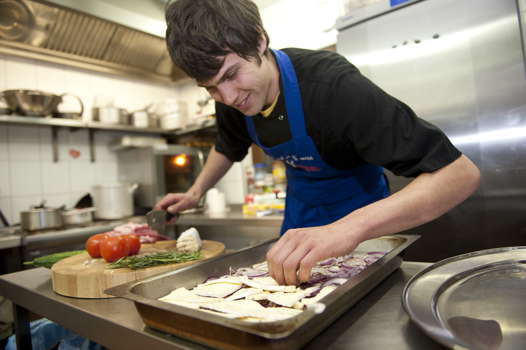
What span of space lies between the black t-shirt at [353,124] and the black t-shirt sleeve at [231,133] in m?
0.18

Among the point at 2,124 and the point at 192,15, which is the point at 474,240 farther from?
the point at 2,124

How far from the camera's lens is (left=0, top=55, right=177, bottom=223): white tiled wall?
2619 millimetres

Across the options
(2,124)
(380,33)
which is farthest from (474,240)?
(2,124)

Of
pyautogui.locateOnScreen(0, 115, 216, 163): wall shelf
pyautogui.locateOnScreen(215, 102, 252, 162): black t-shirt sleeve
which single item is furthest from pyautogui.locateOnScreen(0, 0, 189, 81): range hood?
pyautogui.locateOnScreen(215, 102, 252, 162): black t-shirt sleeve

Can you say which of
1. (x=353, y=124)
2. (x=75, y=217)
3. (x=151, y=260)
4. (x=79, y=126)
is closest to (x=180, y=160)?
(x=79, y=126)

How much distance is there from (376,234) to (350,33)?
65.6 inches

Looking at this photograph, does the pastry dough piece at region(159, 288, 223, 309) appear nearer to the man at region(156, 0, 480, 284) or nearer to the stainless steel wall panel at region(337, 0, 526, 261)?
the man at region(156, 0, 480, 284)

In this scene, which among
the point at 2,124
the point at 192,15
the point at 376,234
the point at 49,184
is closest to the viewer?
the point at 376,234

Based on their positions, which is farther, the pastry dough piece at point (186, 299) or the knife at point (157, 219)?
the knife at point (157, 219)

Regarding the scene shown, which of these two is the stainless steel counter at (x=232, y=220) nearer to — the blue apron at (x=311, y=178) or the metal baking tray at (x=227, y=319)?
the blue apron at (x=311, y=178)

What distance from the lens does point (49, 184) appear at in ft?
9.20

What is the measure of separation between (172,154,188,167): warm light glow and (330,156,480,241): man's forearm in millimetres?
2550

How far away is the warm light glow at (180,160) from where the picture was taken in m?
3.06

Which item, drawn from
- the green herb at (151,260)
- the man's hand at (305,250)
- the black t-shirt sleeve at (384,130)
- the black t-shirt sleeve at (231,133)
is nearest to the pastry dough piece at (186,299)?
the man's hand at (305,250)
